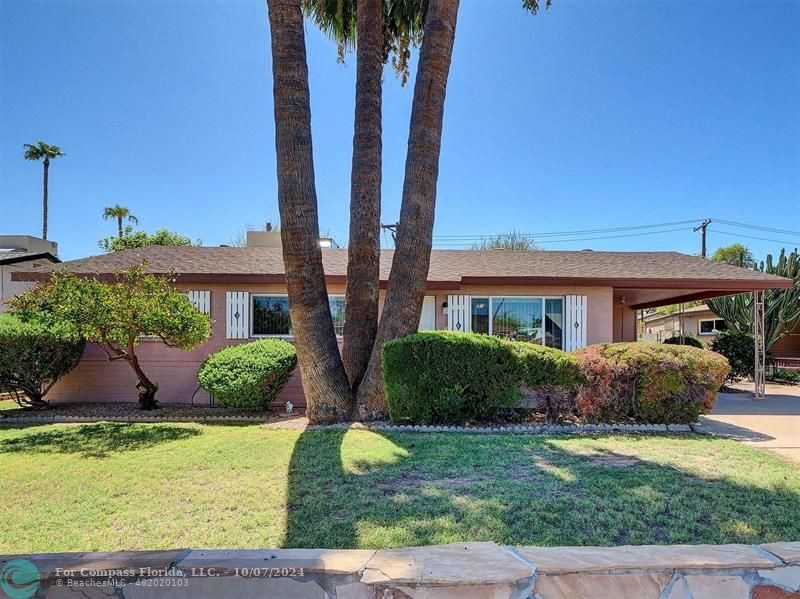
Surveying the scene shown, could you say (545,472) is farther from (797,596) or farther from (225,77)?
(225,77)

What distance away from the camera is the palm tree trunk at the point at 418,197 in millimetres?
7098

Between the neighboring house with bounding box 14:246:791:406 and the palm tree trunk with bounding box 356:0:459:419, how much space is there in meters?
2.51

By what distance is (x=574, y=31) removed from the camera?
10.7 m

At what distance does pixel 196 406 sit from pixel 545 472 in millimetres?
7834

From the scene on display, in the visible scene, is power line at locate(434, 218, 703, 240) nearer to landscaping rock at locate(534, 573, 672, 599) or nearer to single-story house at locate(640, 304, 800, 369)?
single-story house at locate(640, 304, 800, 369)

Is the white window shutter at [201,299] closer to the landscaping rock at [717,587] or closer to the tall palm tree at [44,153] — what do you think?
the landscaping rock at [717,587]

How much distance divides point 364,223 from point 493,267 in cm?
463

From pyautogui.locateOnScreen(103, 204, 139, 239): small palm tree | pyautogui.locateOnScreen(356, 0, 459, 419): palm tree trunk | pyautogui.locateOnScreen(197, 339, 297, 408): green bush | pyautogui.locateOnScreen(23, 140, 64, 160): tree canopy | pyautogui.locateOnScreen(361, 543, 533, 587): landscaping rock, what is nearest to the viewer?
pyautogui.locateOnScreen(361, 543, 533, 587): landscaping rock

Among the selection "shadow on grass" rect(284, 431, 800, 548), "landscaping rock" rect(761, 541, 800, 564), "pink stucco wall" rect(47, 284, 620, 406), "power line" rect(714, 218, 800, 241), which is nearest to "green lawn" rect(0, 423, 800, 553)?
"shadow on grass" rect(284, 431, 800, 548)

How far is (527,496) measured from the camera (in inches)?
142

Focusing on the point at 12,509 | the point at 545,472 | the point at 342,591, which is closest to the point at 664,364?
the point at 545,472

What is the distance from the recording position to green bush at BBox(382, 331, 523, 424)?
675cm

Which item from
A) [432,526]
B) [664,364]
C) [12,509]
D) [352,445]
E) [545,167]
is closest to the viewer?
[432,526]

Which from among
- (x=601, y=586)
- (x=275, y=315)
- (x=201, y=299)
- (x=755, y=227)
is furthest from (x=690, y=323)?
(x=601, y=586)
